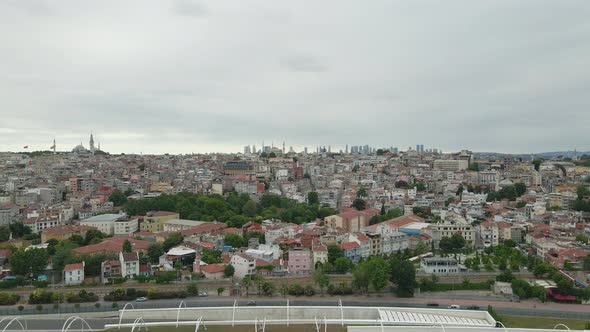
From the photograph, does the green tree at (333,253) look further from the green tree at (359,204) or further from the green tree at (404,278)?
the green tree at (359,204)

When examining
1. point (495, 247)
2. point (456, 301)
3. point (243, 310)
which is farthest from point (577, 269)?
point (243, 310)

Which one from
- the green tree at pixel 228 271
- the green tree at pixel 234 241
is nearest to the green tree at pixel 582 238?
the green tree at pixel 234 241

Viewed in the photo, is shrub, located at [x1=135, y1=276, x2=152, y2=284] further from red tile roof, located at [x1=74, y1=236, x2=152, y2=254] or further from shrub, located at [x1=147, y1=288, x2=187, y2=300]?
red tile roof, located at [x1=74, y1=236, x2=152, y2=254]

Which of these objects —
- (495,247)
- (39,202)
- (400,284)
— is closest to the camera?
(400,284)

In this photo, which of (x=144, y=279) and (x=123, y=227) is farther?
(x=123, y=227)

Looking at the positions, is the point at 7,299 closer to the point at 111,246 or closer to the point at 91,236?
the point at 111,246

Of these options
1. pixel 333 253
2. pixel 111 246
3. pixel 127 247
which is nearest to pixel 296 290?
pixel 333 253

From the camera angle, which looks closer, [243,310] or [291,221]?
[243,310]

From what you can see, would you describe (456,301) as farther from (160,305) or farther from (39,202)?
(39,202)
